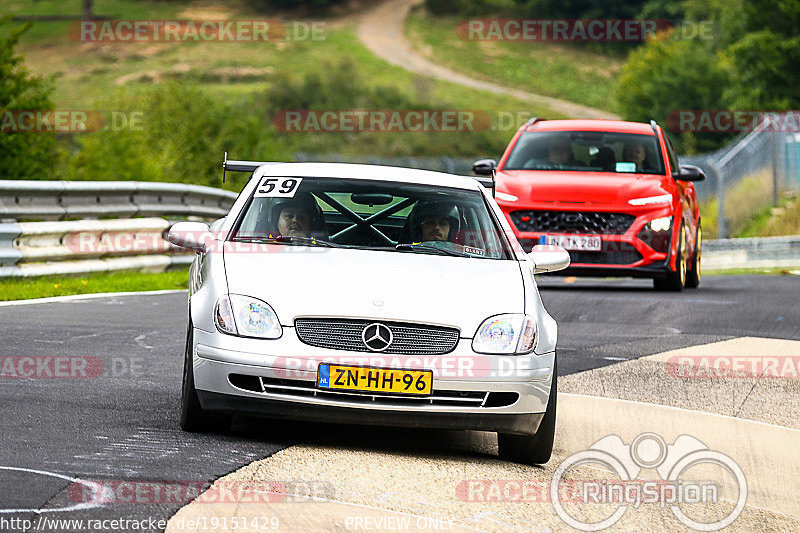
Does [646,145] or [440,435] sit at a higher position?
[646,145]

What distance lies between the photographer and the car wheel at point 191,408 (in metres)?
6.74

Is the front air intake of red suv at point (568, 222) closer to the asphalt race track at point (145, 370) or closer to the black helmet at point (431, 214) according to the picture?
the asphalt race track at point (145, 370)

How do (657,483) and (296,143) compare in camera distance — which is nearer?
(657,483)

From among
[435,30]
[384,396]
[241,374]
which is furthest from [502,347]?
[435,30]

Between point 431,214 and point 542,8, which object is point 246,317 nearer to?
point 431,214

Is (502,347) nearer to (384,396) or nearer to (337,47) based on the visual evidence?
(384,396)

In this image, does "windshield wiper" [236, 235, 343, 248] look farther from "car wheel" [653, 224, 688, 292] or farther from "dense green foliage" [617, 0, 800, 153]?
"dense green foliage" [617, 0, 800, 153]

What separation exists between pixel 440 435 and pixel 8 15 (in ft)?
73.5

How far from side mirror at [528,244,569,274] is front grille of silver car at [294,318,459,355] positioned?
1.34 meters

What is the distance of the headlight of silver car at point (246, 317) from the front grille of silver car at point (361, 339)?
12 centimetres

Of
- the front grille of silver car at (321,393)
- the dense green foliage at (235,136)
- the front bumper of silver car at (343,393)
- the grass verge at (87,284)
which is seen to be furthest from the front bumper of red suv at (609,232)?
the dense green foliage at (235,136)

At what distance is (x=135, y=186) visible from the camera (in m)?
16.7

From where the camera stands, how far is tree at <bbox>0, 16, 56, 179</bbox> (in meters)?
25.6

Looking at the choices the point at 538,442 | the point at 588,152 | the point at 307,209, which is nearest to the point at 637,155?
the point at 588,152
